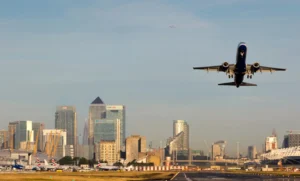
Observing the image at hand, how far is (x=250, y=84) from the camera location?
371 ft

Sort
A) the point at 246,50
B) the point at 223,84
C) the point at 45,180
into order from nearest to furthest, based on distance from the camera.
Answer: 1. the point at 246,50
2. the point at 223,84
3. the point at 45,180

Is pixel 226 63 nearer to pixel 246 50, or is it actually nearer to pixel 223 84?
pixel 246 50

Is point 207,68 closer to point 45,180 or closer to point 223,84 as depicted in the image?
point 223,84

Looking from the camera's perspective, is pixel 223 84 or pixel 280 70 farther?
pixel 223 84

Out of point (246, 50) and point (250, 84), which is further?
point (250, 84)

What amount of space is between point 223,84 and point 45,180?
57.1 metres

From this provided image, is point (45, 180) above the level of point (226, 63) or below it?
below

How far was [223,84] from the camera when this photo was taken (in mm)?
112562

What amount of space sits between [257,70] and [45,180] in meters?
68.3

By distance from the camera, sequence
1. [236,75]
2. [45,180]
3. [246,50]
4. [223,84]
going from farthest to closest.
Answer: [45,180] < [223,84] < [236,75] < [246,50]

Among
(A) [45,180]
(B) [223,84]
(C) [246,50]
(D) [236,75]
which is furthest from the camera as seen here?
(A) [45,180]

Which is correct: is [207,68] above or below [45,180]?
above

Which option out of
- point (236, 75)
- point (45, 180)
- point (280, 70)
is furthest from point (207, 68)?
point (45, 180)

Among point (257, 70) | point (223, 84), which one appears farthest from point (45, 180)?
point (257, 70)
